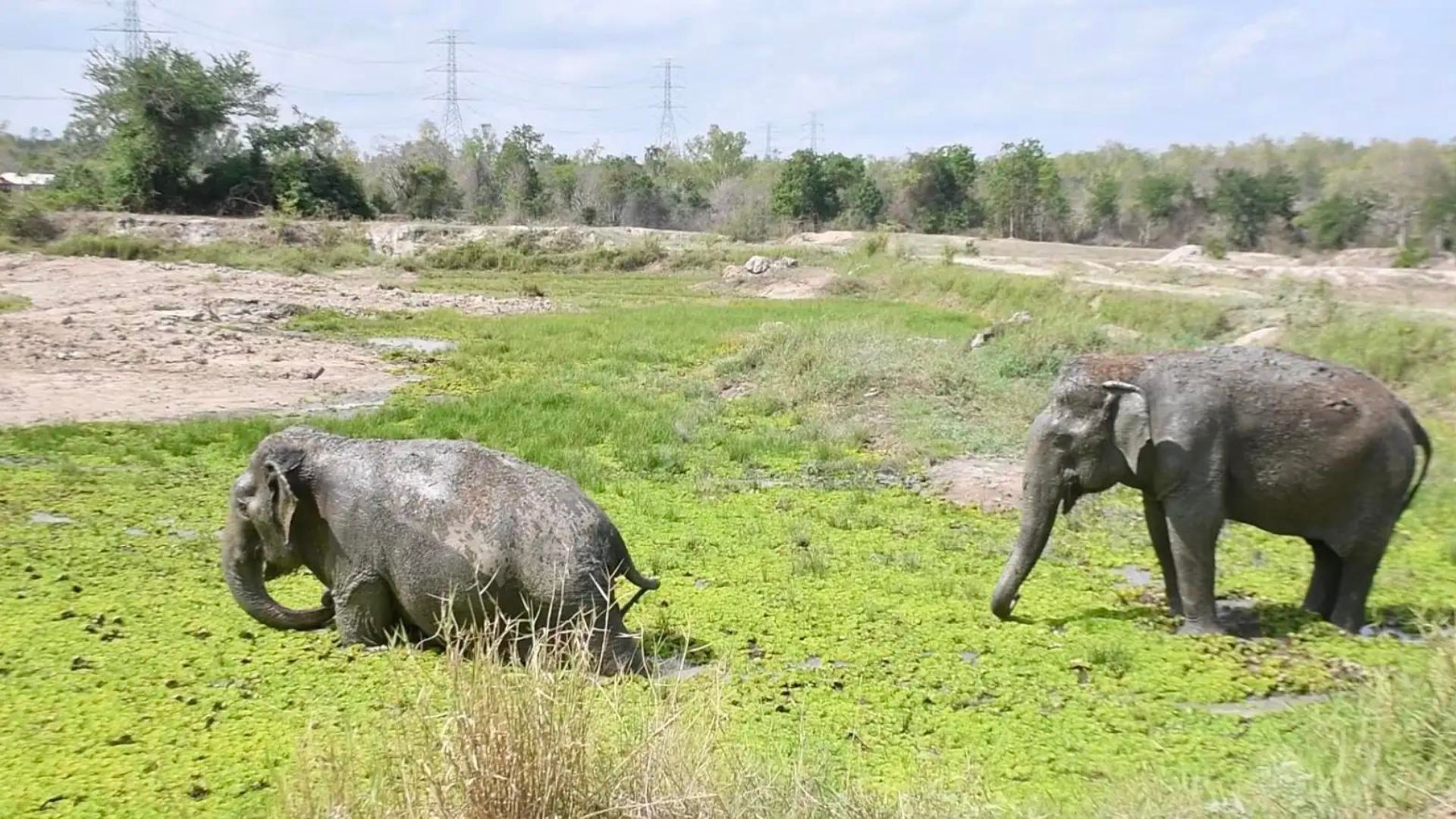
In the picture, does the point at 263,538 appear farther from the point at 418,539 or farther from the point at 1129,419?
the point at 1129,419

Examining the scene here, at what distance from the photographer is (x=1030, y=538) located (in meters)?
7.77

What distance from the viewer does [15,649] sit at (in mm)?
6836

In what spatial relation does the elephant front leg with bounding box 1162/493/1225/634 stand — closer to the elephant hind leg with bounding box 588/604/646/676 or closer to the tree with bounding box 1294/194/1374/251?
the elephant hind leg with bounding box 588/604/646/676

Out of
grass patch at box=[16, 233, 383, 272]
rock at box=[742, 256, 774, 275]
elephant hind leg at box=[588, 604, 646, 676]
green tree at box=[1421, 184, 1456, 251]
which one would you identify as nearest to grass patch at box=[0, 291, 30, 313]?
grass patch at box=[16, 233, 383, 272]

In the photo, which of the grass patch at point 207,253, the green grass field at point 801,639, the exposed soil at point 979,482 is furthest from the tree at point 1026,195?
the exposed soil at point 979,482

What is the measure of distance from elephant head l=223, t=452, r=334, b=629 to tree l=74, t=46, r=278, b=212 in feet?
148

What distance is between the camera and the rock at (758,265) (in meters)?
38.9

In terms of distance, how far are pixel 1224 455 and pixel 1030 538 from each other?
129 centimetres

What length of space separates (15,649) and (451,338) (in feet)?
55.5

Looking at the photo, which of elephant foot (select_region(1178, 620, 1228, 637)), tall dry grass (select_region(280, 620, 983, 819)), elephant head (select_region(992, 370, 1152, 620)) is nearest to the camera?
tall dry grass (select_region(280, 620, 983, 819))

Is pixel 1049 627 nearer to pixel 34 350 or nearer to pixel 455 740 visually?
pixel 455 740

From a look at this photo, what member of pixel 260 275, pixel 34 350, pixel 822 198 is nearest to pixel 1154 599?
pixel 34 350

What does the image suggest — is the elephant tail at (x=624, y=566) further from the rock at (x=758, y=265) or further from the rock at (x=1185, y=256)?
the rock at (x=1185, y=256)

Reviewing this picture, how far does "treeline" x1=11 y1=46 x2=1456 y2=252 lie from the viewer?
153 ft
